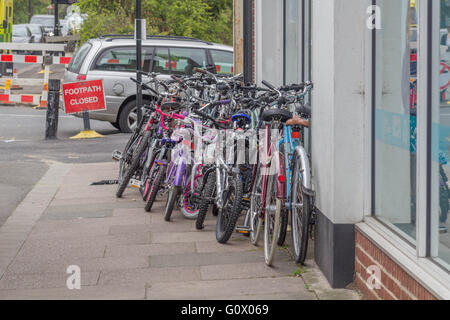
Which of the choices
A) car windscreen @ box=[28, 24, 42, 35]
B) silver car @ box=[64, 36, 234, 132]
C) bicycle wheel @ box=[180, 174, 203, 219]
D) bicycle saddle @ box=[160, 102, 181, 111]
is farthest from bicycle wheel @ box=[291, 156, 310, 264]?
car windscreen @ box=[28, 24, 42, 35]

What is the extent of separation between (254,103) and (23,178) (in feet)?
15.9

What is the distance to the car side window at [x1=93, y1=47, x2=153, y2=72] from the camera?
50.5 ft

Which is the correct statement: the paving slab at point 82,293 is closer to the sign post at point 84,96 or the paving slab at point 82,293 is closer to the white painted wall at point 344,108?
the white painted wall at point 344,108

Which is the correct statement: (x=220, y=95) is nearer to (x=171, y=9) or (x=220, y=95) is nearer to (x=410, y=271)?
(x=410, y=271)

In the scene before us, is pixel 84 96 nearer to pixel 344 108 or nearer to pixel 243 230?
pixel 243 230

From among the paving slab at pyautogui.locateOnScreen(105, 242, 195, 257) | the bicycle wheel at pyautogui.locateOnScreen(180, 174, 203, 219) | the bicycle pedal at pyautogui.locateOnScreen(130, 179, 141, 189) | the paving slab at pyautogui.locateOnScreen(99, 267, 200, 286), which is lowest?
the paving slab at pyautogui.locateOnScreen(99, 267, 200, 286)

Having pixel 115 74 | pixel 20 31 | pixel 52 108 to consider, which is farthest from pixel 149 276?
pixel 20 31

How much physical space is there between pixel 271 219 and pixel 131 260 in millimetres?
1124

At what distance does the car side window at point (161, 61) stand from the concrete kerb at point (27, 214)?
14.3 feet

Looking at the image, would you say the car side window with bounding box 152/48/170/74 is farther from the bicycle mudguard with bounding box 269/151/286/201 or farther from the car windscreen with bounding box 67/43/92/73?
the bicycle mudguard with bounding box 269/151/286/201

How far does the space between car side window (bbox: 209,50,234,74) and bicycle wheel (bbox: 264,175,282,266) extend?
989 cm

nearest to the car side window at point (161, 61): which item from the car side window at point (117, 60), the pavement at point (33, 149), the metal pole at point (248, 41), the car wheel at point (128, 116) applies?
the car side window at point (117, 60)

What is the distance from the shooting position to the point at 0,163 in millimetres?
12164

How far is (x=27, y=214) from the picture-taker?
8555 millimetres
